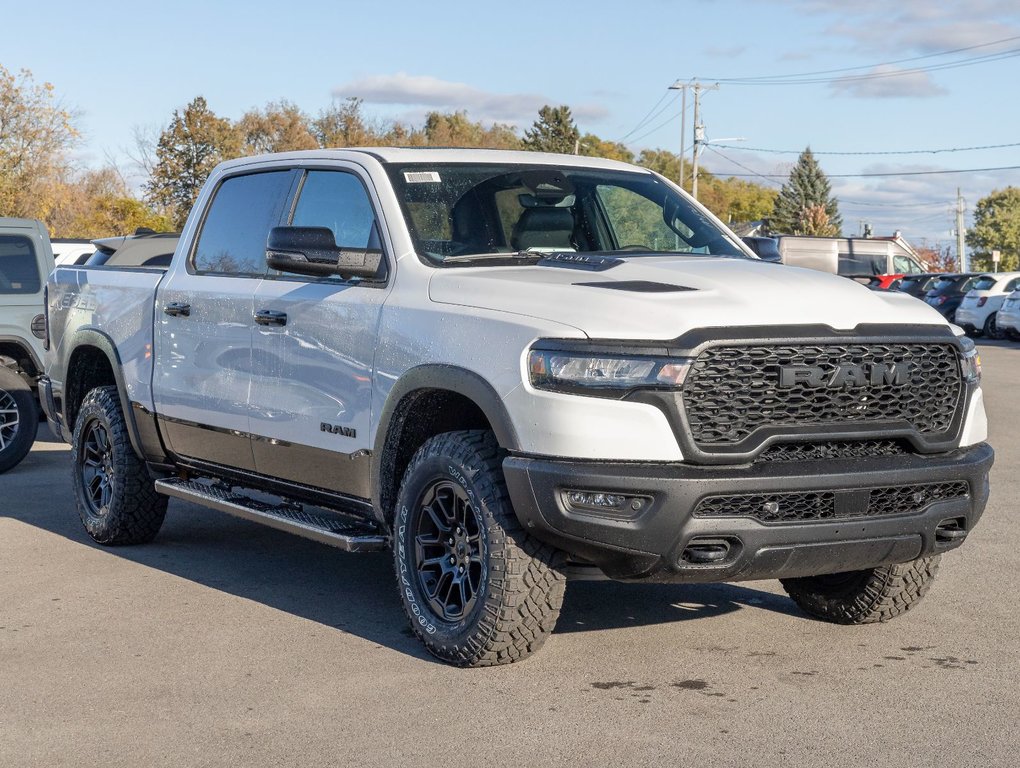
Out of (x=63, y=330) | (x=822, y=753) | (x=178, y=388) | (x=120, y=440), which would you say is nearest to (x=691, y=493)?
(x=822, y=753)

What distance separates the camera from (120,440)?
25.9ft

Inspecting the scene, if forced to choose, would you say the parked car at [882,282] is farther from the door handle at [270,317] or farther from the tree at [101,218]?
the tree at [101,218]

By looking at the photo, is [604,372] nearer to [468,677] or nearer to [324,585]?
[468,677]

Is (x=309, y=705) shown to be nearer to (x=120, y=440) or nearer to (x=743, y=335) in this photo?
(x=743, y=335)

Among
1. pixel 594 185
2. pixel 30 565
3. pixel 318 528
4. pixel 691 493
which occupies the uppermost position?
pixel 594 185

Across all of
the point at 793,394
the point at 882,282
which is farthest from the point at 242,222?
the point at 882,282

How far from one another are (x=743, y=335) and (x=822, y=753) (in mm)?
1414

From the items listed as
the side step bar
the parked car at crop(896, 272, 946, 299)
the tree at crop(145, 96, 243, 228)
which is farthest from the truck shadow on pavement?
the tree at crop(145, 96, 243, 228)

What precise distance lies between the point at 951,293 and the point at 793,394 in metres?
35.2

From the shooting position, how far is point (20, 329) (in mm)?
12023

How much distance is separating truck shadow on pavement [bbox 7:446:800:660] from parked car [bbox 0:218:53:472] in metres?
1.98

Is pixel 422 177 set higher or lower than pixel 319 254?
higher

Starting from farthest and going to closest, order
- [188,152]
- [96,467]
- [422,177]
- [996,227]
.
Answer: [996,227]
[188,152]
[96,467]
[422,177]

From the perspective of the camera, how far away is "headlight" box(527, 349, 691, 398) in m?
4.89
